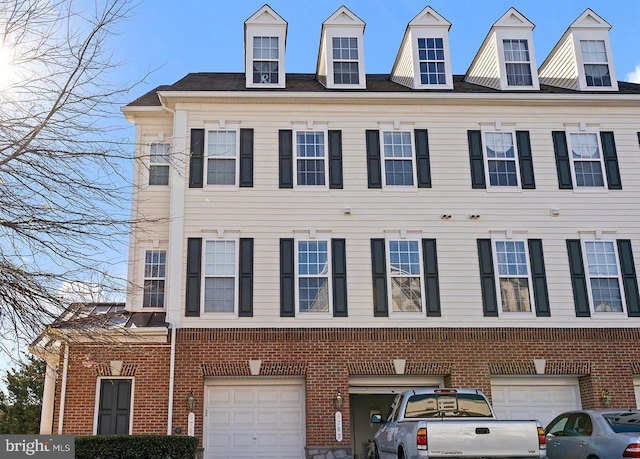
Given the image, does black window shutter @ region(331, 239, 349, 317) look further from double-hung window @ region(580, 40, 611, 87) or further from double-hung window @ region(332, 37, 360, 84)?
double-hung window @ region(580, 40, 611, 87)

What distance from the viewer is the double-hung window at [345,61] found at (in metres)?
18.6

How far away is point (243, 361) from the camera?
16.0 m

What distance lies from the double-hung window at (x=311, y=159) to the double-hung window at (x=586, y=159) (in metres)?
6.67

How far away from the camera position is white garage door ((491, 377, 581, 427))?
54.3ft

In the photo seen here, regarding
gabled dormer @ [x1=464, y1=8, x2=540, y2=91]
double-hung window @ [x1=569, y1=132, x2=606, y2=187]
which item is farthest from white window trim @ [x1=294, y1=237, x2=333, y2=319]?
double-hung window @ [x1=569, y1=132, x2=606, y2=187]

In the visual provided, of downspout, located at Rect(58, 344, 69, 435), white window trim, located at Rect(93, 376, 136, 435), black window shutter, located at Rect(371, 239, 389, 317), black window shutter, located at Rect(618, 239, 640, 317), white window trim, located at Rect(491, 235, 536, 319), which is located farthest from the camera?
black window shutter, located at Rect(618, 239, 640, 317)

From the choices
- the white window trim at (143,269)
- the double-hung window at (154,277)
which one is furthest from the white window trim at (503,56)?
the double-hung window at (154,277)

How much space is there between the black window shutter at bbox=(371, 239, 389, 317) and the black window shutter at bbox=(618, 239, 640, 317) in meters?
6.13

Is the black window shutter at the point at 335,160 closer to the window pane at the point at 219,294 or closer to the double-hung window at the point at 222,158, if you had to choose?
the double-hung window at the point at 222,158

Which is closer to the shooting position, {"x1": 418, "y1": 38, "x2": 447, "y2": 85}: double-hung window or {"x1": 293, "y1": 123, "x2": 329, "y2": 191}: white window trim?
{"x1": 293, "y1": 123, "x2": 329, "y2": 191}: white window trim

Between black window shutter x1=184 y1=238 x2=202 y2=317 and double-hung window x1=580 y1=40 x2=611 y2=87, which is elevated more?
double-hung window x1=580 y1=40 x2=611 y2=87

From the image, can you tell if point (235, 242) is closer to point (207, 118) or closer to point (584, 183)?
point (207, 118)

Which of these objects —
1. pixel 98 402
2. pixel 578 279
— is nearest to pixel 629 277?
pixel 578 279

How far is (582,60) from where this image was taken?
18953 mm
